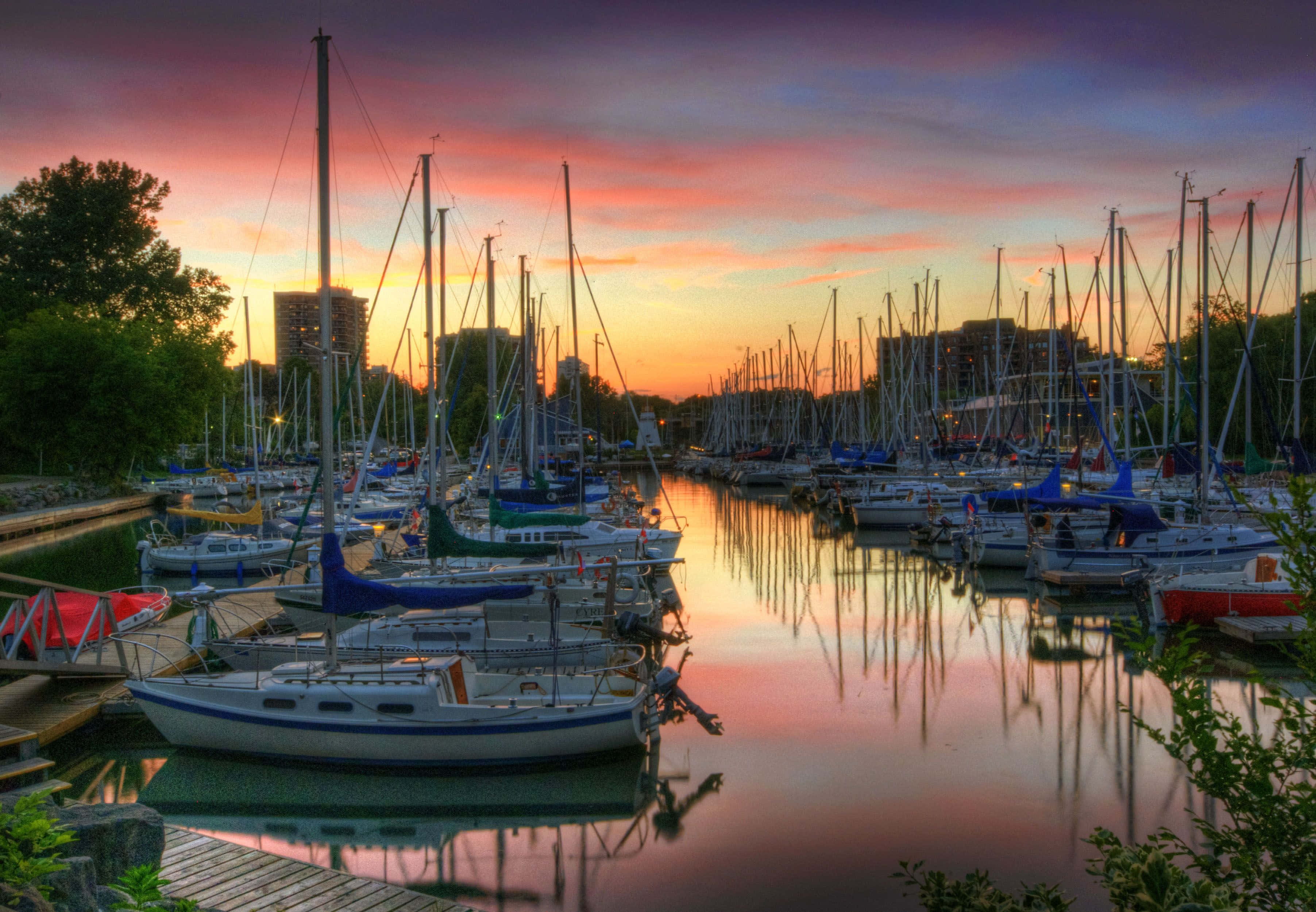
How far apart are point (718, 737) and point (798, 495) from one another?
45.4 metres

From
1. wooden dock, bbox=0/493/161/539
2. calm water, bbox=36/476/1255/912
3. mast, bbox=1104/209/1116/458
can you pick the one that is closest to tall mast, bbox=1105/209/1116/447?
mast, bbox=1104/209/1116/458

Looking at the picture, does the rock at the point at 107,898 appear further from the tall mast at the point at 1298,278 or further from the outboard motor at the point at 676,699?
the tall mast at the point at 1298,278

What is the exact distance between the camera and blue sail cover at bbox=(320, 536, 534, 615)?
13.6 meters

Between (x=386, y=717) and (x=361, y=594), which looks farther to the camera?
(x=361, y=594)

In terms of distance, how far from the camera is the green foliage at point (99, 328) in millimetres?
49469

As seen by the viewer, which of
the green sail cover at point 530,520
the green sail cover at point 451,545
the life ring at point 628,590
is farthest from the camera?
the green sail cover at point 530,520

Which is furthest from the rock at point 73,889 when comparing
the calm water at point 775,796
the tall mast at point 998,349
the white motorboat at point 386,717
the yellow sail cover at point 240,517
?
the tall mast at point 998,349

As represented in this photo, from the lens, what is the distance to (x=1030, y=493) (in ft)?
111

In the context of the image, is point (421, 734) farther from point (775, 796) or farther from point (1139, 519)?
point (1139, 519)

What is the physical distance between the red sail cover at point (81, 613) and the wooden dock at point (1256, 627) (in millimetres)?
21373

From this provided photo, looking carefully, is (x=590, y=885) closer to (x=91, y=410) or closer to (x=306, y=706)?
(x=306, y=706)

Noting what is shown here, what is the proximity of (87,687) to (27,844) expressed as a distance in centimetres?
1132

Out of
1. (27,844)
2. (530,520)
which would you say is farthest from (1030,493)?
(27,844)

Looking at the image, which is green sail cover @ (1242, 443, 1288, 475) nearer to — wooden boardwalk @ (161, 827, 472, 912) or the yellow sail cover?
wooden boardwalk @ (161, 827, 472, 912)
